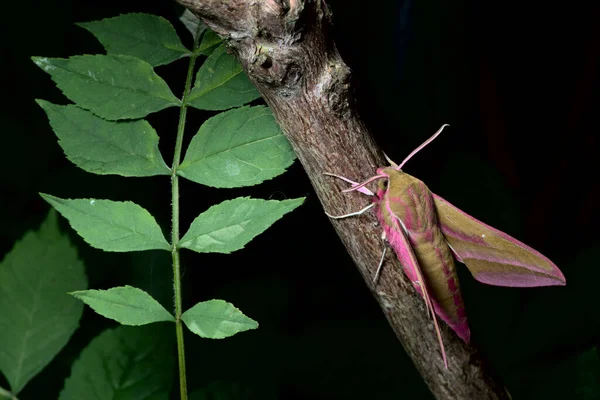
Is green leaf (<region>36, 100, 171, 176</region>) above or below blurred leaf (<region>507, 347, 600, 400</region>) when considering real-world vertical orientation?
above

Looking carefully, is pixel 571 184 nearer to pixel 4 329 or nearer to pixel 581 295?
pixel 581 295

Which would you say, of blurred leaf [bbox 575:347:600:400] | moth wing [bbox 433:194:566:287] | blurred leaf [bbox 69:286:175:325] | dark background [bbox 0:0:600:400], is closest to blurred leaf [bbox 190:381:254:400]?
dark background [bbox 0:0:600:400]

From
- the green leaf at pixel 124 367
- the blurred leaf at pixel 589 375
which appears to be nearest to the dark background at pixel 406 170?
the blurred leaf at pixel 589 375

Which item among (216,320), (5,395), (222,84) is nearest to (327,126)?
(222,84)

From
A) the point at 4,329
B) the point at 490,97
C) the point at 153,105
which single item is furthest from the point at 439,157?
the point at 4,329

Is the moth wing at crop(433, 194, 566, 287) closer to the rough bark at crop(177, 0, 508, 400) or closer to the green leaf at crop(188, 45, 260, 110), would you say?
the rough bark at crop(177, 0, 508, 400)

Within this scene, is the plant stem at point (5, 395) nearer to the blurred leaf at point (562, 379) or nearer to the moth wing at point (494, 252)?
the moth wing at point (494, 252)
